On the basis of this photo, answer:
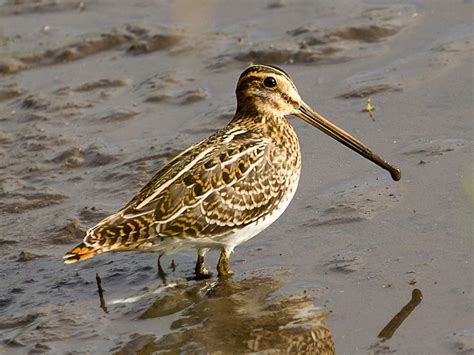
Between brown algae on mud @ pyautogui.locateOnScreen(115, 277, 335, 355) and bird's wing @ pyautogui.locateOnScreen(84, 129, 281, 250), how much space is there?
1.53 feet

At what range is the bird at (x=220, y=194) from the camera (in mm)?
8039

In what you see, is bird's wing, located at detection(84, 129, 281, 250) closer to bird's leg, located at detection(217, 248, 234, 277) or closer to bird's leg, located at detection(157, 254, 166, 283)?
bird's leg, located at detection(217, 248, 234, 277)

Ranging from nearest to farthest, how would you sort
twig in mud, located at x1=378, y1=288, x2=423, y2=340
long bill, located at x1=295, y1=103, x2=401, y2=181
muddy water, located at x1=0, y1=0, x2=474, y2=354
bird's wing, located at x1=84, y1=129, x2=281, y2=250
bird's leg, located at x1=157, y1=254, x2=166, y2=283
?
twig in mud, located at x1=378, y1=288, x2=423, y2=340 < muddy water, located at x1=0, y1=0, x2=474, y2=354 < bird's wing, located at x1=84, y1=129, x2=281, y2=250 < bird's leg, located at x1=157, y1=254, x2=166, y2=283 < long bill, located at x1=295, y1=103, x2=401, y2=181

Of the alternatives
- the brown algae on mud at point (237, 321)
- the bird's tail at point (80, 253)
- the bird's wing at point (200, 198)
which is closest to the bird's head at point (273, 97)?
the bird's wing at point (200, 198)

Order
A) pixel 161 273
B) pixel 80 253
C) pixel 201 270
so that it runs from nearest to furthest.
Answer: pixel 80 253 → pixel 201 270 → pixel 161 273

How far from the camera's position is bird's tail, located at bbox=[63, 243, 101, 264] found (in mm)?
7773

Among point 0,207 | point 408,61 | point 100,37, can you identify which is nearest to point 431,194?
point 408,61

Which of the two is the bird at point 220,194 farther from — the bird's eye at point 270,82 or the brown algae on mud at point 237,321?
the brown algae on mud at point 237,321

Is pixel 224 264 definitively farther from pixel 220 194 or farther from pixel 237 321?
pixel 237 321

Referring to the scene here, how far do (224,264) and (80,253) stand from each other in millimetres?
1141

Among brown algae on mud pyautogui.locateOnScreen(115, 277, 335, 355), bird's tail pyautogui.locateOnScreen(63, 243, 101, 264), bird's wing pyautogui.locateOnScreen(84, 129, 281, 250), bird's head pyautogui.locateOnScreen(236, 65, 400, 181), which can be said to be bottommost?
brown algae on mud pyautogui.locateOnScreen(115, 277, 335, 355)

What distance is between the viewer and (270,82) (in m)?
8.73

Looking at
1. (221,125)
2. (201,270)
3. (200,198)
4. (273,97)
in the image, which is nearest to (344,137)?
(273,97)

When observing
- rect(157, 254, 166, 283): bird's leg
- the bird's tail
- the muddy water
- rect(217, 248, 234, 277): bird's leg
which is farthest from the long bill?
the bird's tail
